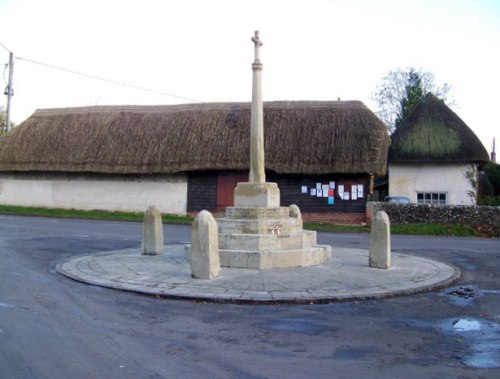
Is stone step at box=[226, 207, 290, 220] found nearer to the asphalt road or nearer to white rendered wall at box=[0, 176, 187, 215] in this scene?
the asphalt road

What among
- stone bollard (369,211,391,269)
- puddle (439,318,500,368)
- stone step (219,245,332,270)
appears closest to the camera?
puddle (439,318,500,368)

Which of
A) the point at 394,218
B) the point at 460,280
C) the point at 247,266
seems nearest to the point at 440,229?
the point at 394,218

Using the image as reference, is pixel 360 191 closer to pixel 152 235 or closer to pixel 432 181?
pixel 432 181

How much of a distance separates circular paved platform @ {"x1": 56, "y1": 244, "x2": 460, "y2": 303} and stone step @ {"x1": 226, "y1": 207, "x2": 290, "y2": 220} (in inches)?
55.2

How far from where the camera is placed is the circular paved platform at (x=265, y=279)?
7.70 metres

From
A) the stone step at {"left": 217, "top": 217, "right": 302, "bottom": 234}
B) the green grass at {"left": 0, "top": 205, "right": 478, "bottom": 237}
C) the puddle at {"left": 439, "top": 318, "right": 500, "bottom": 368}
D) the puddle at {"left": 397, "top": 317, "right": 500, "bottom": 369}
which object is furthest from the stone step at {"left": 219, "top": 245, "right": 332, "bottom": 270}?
the green grass at {"left": 0, "top": 205, "right": 478, "bottom": 237}

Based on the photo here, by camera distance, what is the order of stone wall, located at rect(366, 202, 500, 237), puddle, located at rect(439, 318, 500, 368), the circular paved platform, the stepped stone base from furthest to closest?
stone wall, located at rect(366, 202, 500, 237), the stepped stone base, the circular paved platform, puddle, located at rect(439, 318, 500, 368)

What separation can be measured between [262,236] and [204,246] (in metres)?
1.81

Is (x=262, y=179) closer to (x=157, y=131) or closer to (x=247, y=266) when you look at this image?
(x=247, y=266)

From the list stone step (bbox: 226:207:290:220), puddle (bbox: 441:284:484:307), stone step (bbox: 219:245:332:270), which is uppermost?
stone step (bbox: 226:207:290:220)

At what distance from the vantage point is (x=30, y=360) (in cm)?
473

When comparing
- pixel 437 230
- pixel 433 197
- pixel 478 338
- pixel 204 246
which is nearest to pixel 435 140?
pixel 433 197

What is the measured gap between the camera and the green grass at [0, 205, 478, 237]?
2219cm

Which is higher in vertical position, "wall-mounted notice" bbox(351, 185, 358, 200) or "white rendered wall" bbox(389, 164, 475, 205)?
"white rendered wall" bbox(389, 164, 475, 205)
